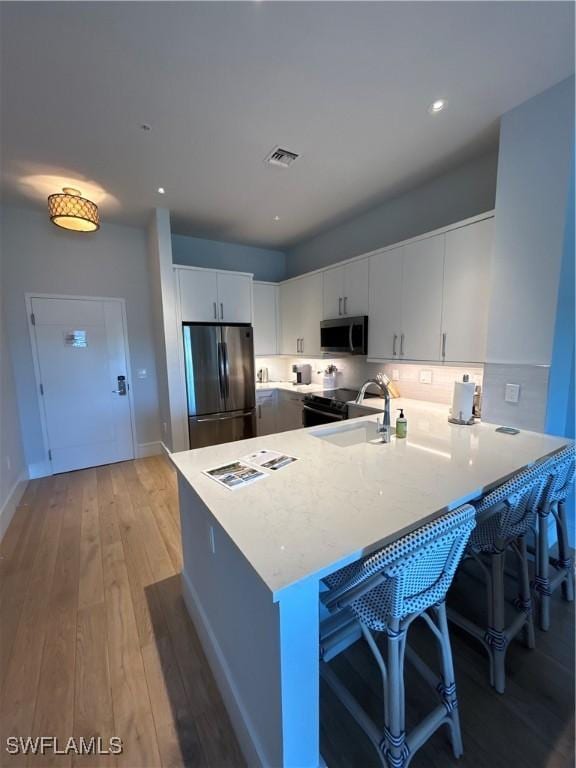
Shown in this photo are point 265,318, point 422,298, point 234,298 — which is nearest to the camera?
point 422,298

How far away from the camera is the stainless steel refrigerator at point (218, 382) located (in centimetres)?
356

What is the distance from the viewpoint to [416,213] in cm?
300

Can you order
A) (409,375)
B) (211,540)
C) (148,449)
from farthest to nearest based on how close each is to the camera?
(148,449)
(409,375)
(211,540)

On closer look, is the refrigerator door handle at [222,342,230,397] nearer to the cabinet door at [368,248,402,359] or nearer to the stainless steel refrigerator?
the stainless steel refrigerator

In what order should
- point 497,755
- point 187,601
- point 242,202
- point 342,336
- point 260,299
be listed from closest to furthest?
1. point 497,755
2. point 187,601
3. point 242,202
4. point 342,336
5. point 260,299

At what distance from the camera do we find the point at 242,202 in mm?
3135

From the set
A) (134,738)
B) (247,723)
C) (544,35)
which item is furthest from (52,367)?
(544,35)

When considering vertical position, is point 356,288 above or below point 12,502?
above

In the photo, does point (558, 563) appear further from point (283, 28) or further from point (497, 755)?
point (283, 28)

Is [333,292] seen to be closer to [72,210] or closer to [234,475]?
[72,210]

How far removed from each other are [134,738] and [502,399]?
2.64 m

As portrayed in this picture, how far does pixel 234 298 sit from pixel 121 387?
73.9 inches

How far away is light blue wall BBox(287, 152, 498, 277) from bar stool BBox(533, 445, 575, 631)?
208cm

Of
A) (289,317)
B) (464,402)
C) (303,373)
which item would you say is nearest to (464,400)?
(464,402)
